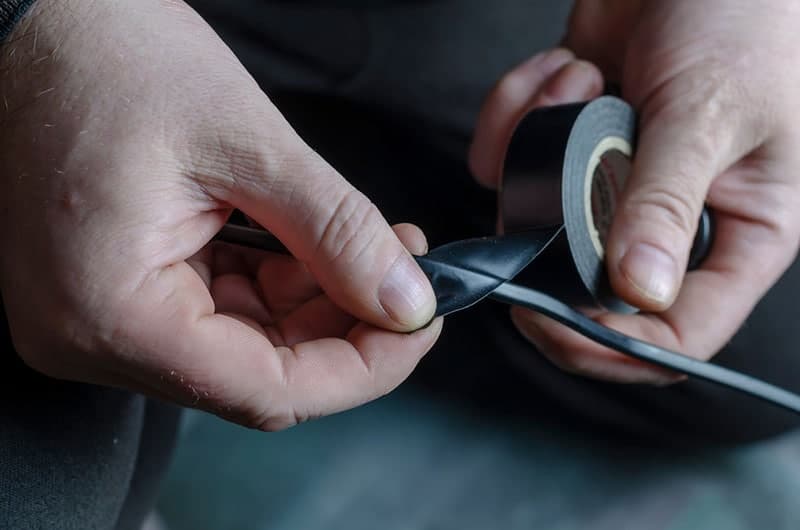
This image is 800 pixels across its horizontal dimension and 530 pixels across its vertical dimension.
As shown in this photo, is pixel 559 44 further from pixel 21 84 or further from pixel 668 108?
pixel 21 84

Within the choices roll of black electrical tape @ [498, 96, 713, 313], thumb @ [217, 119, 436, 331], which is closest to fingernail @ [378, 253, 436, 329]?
thumb @ [217, 119, 436, 331]

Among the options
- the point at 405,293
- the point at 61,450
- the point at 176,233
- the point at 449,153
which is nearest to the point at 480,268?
the point at 405,293

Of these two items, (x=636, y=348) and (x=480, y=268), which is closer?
(x=480, y=268)

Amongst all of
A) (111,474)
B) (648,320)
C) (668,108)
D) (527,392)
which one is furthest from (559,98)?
(111,474)

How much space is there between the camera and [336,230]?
0.46 meters

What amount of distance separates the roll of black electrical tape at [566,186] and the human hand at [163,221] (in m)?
0.16

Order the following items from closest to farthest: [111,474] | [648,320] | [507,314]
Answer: [111,474]
[648,320]
[507,314]

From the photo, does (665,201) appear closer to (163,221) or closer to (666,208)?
(666,208)

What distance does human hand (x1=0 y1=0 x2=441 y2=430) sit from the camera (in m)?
0.45

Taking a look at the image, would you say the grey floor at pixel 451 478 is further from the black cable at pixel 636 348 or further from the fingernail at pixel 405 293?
the fingernail at pixel 405 293

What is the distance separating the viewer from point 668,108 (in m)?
0.67

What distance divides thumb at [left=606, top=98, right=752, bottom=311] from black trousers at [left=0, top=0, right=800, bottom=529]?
24 cm

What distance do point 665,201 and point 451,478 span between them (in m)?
0.44

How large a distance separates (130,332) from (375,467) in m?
0.52
